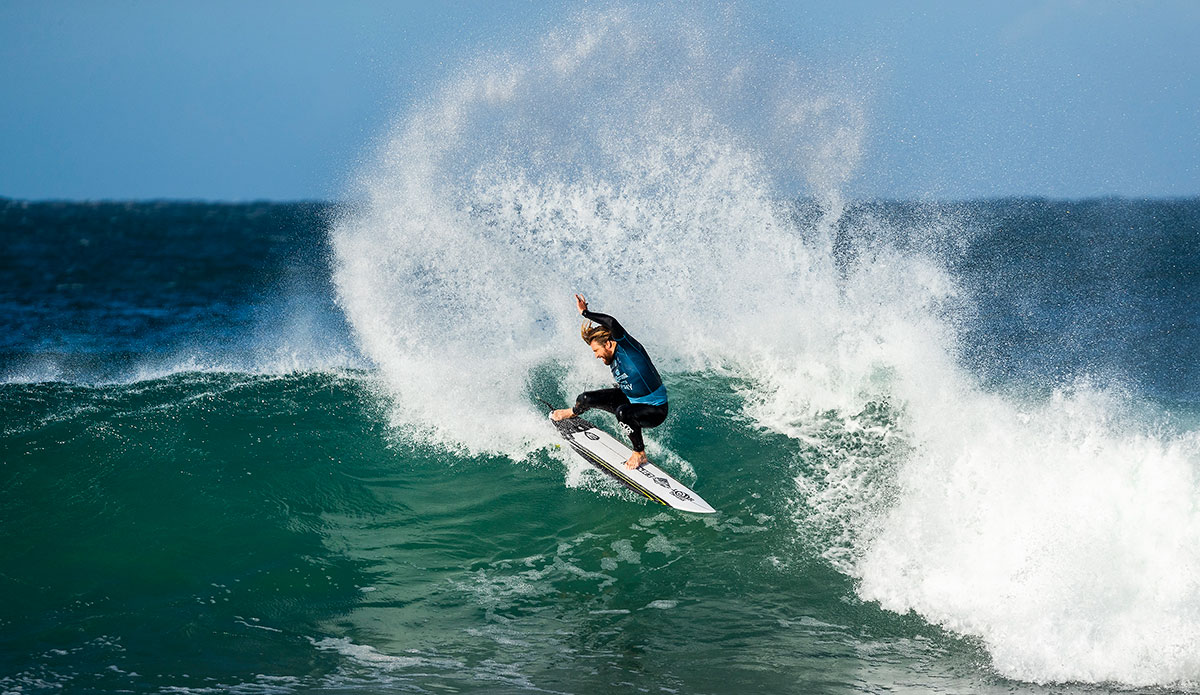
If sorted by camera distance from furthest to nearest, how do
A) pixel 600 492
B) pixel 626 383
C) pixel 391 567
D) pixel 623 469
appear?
1. pixel 600 492
2. pixel 623 469
3. pixel 626 383
4. pixel 391 567

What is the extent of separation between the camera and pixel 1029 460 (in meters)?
7.66

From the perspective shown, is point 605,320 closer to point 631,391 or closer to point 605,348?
point 605,348

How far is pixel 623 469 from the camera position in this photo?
340 inches

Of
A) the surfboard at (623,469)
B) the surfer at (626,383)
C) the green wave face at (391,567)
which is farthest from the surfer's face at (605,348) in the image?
the green wave face at (391,567)

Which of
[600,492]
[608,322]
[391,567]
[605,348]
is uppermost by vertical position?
[608,322]

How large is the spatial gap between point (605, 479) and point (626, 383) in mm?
1382

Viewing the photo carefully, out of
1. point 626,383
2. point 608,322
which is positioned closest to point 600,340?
point 608,322

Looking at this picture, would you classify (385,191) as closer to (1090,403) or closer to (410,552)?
(410,552)

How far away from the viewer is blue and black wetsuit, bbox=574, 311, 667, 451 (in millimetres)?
8156

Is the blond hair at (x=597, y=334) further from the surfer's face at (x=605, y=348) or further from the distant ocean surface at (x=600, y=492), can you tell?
the distant ocean surface at (x=600, y=492)

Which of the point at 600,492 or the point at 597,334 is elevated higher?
the point at 597,334

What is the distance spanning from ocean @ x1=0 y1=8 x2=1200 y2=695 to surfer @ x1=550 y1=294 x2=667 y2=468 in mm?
923

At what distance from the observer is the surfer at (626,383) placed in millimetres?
8016

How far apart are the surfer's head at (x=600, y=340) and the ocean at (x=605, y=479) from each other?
1.68 metres
